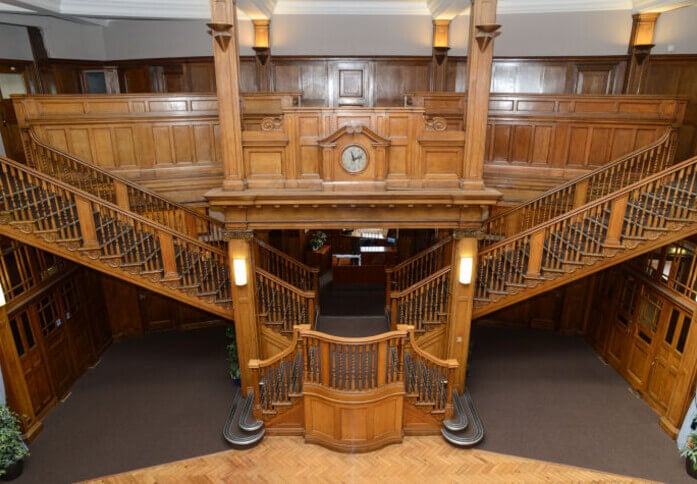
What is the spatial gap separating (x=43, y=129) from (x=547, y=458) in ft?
34.9

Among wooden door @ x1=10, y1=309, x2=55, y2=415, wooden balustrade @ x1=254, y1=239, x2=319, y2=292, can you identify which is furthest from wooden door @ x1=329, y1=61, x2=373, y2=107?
wooden door @ x1=10, y1=309, x2=55, y2=415

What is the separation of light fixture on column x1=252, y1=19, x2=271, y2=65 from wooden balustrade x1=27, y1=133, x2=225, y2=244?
17.1 ft

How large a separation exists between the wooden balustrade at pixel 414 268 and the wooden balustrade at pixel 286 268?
1.67 metres

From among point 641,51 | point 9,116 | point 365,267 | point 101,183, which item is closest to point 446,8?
point 641,51

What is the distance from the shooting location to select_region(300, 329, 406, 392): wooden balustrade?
6.55m

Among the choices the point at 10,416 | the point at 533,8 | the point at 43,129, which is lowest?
the point at 10,416

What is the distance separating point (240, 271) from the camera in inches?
280

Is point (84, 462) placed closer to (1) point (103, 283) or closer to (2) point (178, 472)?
(2) point (178, 472)

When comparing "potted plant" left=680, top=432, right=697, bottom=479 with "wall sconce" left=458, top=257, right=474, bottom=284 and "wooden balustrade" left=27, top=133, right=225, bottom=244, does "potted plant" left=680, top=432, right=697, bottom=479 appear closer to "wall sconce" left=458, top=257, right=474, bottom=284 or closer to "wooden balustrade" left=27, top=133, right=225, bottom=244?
"wall sconce" left=458, top=257, right=474, bottom=284

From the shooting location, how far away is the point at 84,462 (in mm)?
6656

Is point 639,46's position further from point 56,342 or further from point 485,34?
point 56,342

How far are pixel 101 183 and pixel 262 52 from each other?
561 cm

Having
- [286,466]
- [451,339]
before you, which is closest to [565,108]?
[451,339]

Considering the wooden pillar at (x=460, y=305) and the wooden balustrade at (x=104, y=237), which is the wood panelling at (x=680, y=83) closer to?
the wooden pillar at (x=460, y=305)
